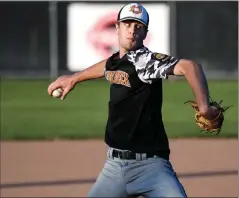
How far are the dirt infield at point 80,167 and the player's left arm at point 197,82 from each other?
4125 mm

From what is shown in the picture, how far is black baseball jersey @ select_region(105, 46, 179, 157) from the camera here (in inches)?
173

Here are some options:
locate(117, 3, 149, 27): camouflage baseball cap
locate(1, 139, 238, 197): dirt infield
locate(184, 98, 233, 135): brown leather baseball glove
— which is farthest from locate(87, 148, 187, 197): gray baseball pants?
locate(1, 139, 238, 197): dirt infield

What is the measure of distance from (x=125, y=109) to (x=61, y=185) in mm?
4191

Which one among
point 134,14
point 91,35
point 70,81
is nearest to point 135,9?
point 134,14

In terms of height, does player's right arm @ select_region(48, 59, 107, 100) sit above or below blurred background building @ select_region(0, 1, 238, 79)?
below

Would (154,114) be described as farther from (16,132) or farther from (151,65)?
(16,132)

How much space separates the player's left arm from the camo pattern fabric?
0.35 ft

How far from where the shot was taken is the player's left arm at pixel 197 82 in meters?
3.94

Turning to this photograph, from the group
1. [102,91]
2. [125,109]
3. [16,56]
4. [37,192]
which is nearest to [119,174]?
[125,109]

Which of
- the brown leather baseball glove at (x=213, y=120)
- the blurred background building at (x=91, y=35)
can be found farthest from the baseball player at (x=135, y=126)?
the blurred background building at (x=91, y=35)

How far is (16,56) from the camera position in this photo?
83.6 ft

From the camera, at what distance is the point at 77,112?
16766mm

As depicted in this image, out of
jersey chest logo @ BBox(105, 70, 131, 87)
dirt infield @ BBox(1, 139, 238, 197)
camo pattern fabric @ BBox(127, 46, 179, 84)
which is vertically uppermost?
camo pattern fabric @ BBox(127, 46, 179, 84)

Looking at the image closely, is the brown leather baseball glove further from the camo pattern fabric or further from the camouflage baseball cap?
the camouflage baseball cap
